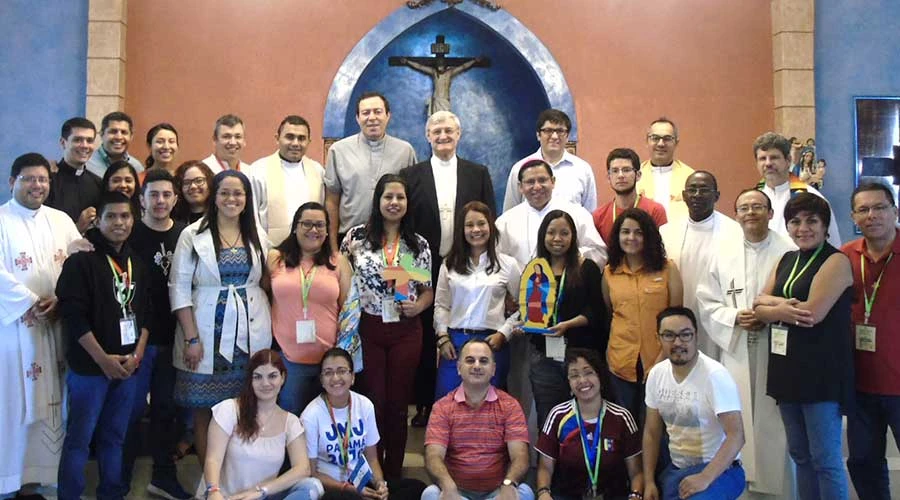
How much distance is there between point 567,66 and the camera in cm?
661

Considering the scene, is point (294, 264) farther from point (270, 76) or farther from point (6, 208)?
point (270, 76)

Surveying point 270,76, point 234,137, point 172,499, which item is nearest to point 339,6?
point 270,76

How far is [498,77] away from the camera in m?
7.16

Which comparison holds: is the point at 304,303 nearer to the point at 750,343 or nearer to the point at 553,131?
A: the point at 553,131

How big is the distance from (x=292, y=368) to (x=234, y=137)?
4.89 feet

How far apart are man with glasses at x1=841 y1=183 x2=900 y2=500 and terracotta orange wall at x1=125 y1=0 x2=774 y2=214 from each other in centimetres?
329

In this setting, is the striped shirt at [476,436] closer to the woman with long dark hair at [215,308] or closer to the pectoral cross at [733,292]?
the woman with long dark hair at [215,308]

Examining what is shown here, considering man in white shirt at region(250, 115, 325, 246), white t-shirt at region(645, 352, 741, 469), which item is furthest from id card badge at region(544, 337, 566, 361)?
man in white shirt at region(250, 115, 325, 246)

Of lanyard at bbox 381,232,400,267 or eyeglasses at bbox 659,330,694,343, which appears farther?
lanyard at bbox 381,232,400,267

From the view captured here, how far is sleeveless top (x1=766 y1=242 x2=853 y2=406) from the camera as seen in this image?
3.10 metres

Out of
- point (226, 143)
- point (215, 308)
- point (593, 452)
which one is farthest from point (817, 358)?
point (226, 143)

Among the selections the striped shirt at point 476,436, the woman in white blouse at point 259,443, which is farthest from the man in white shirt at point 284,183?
the striped shirt at point 476,436

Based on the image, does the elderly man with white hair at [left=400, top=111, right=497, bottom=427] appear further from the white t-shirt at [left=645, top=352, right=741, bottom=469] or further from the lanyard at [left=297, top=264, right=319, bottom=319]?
the white t-shirt at [left=645, top=352, right=741, bottom=469]

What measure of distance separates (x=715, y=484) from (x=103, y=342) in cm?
251
